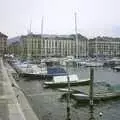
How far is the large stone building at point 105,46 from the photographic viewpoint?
17855 centimetres

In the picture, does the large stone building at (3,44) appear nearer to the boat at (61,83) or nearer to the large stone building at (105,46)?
the large stone building at (105,46)

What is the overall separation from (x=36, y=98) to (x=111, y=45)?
156 m

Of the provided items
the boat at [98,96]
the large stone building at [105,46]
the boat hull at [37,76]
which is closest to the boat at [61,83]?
the boat hull at [37,76]

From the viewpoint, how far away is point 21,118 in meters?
17.8

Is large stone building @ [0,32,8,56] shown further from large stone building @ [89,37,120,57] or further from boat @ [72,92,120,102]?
boat @ [72,92,120,102]

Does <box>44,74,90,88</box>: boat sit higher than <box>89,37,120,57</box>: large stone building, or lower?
lower

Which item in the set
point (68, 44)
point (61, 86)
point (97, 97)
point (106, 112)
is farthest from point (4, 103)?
point (68, 44)

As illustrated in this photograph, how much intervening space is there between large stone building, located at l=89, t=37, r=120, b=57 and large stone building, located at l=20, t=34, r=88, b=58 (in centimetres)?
491

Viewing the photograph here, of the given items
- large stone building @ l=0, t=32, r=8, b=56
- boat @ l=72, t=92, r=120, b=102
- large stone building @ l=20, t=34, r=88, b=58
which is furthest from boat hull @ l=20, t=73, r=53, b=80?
large stone building @ l=0, t=32, r=8, b=56

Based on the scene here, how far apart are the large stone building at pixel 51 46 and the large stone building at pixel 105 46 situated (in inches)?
193

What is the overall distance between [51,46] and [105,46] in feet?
111

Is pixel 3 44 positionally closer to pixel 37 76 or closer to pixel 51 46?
pixel 51 46

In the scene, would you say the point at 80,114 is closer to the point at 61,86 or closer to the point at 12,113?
the point at 12,113

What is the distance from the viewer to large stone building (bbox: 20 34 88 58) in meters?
159
